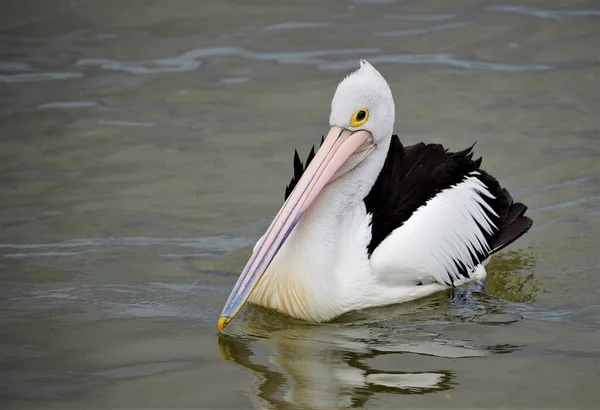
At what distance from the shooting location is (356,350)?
4.82 m

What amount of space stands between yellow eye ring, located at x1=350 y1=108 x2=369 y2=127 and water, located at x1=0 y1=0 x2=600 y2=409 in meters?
1.00

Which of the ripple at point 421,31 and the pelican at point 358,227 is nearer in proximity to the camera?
the pelican at point 358,227

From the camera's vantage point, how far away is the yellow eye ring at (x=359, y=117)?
5219 millimetres

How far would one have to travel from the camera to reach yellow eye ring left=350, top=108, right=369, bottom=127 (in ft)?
17.1

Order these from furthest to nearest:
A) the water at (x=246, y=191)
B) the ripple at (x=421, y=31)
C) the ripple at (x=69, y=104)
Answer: the ripple at (x=421, y=31) < the ripple at (x=69, y=104) < the water at (x=246, y=191)

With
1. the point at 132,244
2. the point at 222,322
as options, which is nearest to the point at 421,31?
the point at 132,244

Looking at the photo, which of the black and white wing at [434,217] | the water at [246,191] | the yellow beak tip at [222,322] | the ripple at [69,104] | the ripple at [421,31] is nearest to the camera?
the water at [246,191]

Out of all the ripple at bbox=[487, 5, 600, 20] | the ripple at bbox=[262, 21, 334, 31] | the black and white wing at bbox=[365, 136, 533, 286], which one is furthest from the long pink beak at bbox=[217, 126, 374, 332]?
the ripple at bbox=[487, 5, 600, 20]

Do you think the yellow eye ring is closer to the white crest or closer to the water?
the white crest

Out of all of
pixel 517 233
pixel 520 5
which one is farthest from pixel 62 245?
pixel 520 5

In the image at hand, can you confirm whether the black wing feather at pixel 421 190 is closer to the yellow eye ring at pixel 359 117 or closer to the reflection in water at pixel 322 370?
the yellow eye ring at pixel 359 117

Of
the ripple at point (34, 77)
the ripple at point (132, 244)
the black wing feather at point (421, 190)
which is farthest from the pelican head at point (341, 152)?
the ripple at point (34, 77)

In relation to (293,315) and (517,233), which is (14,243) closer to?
(293,315)

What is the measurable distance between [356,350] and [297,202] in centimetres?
78
